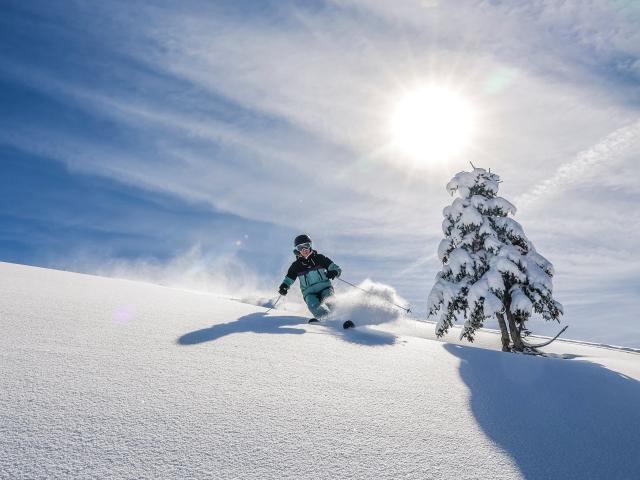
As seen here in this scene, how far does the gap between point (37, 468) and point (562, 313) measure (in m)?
12.9

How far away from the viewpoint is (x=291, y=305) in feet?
36.9

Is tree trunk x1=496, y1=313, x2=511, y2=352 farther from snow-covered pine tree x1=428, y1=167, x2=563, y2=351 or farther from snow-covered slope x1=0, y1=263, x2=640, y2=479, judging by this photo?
snow-covered slope x1=0, y1=263, x2=640, y2=479

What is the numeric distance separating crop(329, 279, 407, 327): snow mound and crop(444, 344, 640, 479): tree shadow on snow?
3525 mm

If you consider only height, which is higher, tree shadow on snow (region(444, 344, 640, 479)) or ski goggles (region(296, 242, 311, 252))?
ski goggles (region(296, 242, 311, 252))

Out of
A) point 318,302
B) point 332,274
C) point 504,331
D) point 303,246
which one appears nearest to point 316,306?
point 318,302

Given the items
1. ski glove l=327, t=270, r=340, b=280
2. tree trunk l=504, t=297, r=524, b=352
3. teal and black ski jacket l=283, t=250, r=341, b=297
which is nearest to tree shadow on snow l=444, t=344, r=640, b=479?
ski glove l=327, t=270, r=340, b=280

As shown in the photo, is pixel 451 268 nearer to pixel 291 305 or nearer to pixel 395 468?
pixel 291 305

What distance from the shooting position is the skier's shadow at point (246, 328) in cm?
411

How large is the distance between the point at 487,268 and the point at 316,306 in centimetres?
593

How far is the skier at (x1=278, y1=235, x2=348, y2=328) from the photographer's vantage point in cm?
962

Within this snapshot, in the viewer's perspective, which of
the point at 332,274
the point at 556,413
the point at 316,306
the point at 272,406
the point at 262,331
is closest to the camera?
the point at 272,406

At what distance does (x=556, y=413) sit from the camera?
3488 mm

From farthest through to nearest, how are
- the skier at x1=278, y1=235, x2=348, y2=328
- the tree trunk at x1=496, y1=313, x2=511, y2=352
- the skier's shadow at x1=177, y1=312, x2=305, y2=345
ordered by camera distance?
the tree trunk at x1=496, y1=313, x2=511, y2=352
the skier at x1=278, y1=235, x2=348, y2=328
the skier's shadow at x1=177, y1=312, x2=305, y2=345

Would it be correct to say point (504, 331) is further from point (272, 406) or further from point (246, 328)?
point (272, 406)
